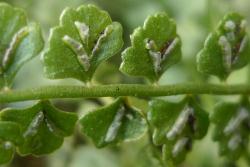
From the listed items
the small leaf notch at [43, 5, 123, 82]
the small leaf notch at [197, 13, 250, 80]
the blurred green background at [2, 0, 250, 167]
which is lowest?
the blurred green background at [2, 0, 250, 167]

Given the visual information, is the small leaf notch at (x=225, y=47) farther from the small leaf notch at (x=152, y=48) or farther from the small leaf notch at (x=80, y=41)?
the small leaf notch at (x=80, y=41)

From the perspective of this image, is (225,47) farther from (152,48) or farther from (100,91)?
(100,91)

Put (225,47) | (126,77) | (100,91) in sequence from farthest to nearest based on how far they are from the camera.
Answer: (126,77) → (225,47) → (100,91)

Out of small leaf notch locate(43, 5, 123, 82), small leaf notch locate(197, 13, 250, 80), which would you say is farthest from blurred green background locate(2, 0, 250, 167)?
small leaf notch locate(43, 5, 123, 82)

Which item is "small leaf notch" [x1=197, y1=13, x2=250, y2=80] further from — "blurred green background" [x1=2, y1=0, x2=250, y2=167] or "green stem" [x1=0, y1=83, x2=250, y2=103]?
"blurred green background" [x1=2, y1=0, x2=250, y2=167]

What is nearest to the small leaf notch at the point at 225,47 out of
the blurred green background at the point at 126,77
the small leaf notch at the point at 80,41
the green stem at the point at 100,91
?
the green stem at the point at 100,91

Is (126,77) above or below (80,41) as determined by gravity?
below

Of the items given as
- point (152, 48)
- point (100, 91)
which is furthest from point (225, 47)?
point (100, 91)

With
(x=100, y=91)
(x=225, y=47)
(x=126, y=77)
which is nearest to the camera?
(x=100, y=91)
